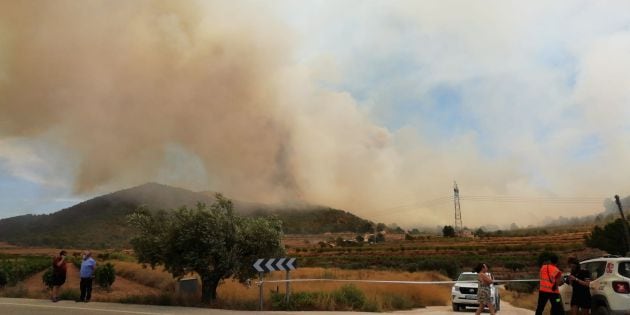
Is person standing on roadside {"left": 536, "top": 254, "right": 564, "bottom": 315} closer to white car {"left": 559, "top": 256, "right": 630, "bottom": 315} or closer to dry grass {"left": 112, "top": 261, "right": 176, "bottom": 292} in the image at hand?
white car {"left": 559, "top": 256, "right": 630, "bottom": 315}

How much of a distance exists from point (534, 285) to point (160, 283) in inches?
1160

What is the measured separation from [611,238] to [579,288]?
192 ft

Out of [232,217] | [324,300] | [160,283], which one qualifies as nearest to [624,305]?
[324,300]

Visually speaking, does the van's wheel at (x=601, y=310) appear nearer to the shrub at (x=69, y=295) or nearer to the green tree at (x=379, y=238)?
the shrub at (x=69, y=295)

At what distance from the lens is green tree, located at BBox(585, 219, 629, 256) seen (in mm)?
58562

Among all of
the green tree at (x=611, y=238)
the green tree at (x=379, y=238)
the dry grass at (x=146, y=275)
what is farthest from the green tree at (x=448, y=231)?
the dry grass at (x=146, y=275)

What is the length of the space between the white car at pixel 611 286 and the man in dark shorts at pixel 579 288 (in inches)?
6.3

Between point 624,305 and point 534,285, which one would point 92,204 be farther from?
point 624,305

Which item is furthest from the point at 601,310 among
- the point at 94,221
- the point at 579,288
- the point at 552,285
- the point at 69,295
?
the point at 94,221

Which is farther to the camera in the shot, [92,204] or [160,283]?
[92,204]

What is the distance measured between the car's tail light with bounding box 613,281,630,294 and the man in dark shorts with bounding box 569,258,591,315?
0.64m

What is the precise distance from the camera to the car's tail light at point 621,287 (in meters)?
10.2

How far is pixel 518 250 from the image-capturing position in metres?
88.4

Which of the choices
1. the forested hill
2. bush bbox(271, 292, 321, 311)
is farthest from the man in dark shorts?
the forested hill
